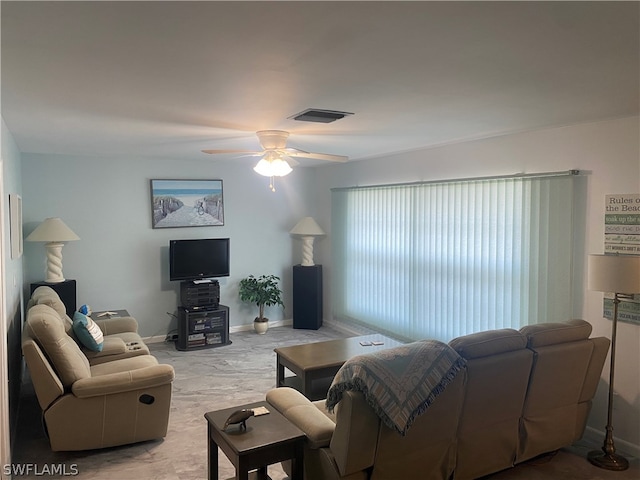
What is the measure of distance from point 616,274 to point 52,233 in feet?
17.0

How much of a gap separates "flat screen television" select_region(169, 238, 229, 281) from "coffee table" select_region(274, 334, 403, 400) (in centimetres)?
241

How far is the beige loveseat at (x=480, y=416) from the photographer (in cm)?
258

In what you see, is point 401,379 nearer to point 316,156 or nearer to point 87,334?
point 316,156

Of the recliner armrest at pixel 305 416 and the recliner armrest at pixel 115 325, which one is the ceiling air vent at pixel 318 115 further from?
the recliner armrest at pixel 115 325

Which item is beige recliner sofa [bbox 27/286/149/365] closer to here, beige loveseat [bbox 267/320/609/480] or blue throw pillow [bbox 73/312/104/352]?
blue throw pillow [bbox 73/312/104/352]

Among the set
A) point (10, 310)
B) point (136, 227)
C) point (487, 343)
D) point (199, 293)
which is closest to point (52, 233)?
point (136, 227)

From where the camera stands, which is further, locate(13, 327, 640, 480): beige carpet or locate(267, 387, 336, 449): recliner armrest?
locate(13, 327, 640, 480): beige carpet

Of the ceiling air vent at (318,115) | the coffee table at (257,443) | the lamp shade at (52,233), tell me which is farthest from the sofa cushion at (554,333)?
the lamp shade at (52,233)

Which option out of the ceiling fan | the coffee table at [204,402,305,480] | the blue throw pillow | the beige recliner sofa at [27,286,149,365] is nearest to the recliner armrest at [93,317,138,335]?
the beige recliner sofa at [27,286,149,365]

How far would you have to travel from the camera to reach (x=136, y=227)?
633 centimetres

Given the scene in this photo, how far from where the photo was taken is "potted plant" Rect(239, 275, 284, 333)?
6.89 meters

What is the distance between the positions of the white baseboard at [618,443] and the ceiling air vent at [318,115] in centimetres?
298

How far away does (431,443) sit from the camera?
9.15 ft

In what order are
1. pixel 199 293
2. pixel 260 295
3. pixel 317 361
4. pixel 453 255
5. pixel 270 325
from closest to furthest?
pixel 317 361 < pixel 453 255 < pixel 199 293 < pixel 260 295 < pixel 270 325
